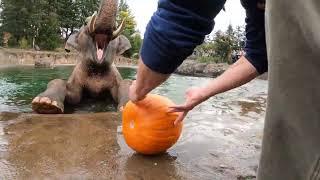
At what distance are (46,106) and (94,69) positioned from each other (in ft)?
4.13

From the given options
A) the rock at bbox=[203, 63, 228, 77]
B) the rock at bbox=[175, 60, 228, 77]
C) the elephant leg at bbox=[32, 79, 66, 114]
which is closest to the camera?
the elephant leg at bbox=[32, 79, 66, 114]

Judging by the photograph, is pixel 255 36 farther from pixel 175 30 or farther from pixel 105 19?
pixel 105 19

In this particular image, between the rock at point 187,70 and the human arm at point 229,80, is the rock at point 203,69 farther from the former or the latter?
the human arm at point 229,80

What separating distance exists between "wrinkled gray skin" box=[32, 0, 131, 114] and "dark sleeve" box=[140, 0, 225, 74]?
4252 mm

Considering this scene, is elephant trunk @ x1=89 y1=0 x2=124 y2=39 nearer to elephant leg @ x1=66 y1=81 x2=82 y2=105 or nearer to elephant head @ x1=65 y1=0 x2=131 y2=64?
elephant head @ x1=65 y1=0 x2=131 y2=64

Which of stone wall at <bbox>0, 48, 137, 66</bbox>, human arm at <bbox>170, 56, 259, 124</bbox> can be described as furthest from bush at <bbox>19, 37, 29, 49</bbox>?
human arm at <bbox>170, 56, 259, 124</bbox>

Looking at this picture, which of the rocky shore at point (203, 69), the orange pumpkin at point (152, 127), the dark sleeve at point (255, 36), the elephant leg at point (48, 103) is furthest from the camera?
the rocky shore at point (203, 69)

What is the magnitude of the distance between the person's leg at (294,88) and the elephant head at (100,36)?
4.58 metres

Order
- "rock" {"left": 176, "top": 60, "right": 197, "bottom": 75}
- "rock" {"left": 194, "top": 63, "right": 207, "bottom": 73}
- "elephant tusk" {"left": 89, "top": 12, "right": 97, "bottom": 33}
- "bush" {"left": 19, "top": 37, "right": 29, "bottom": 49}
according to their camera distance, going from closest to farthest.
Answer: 1. "elephant tusk" {"left": 89, "top": 12, "right": 97, "bottom": 33}
2. "rock" {"left": 176, "top": 60, "right": 197, "bottom": 75}
3. "rock" {"left": 194, "top": 63, "right": 207, "bottom": 73}
4. "bush" {"left": 19, "top": 37, "right": 29, "bottom": 49}

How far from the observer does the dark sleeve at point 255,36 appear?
4.52ft

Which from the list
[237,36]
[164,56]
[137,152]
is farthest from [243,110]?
[237,36]

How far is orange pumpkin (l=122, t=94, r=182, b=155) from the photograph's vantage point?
9.23ft

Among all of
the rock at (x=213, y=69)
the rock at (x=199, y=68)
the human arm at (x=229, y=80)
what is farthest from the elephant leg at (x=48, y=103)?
the rock at (x=199, y=68)

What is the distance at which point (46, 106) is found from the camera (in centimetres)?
522
